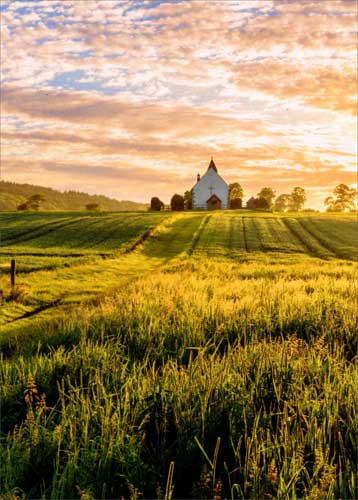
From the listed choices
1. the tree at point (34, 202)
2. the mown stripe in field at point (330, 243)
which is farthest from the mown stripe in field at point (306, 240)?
the tree at point (34, 202)

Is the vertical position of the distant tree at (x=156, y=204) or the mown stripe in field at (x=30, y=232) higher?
the distant tree at (x=156, y=204)

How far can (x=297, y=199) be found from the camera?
160 meters

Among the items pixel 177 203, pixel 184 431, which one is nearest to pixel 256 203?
pixel 177 203

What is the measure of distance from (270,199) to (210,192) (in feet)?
178

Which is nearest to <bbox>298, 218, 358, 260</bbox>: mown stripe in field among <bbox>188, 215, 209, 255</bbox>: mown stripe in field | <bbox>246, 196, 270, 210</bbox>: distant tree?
<bbox>188, 215, 209, 255</bbox>: mown stripe in field

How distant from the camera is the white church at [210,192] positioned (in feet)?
328

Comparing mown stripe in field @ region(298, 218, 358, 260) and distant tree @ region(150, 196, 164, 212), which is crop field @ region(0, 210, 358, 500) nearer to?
mown stripe in field @ region(298, 218, 358, 260)

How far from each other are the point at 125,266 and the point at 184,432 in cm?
2569

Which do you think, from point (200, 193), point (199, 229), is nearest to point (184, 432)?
point (199, 229)

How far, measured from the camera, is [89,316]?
10062mm

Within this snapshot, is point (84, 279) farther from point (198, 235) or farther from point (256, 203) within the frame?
point (256, 203)

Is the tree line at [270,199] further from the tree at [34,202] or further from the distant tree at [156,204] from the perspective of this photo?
the tree at [34,202]

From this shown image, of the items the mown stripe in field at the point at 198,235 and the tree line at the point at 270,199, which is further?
the tree line at the point at 270,199

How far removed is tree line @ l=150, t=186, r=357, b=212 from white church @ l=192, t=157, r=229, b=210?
1.88 m
